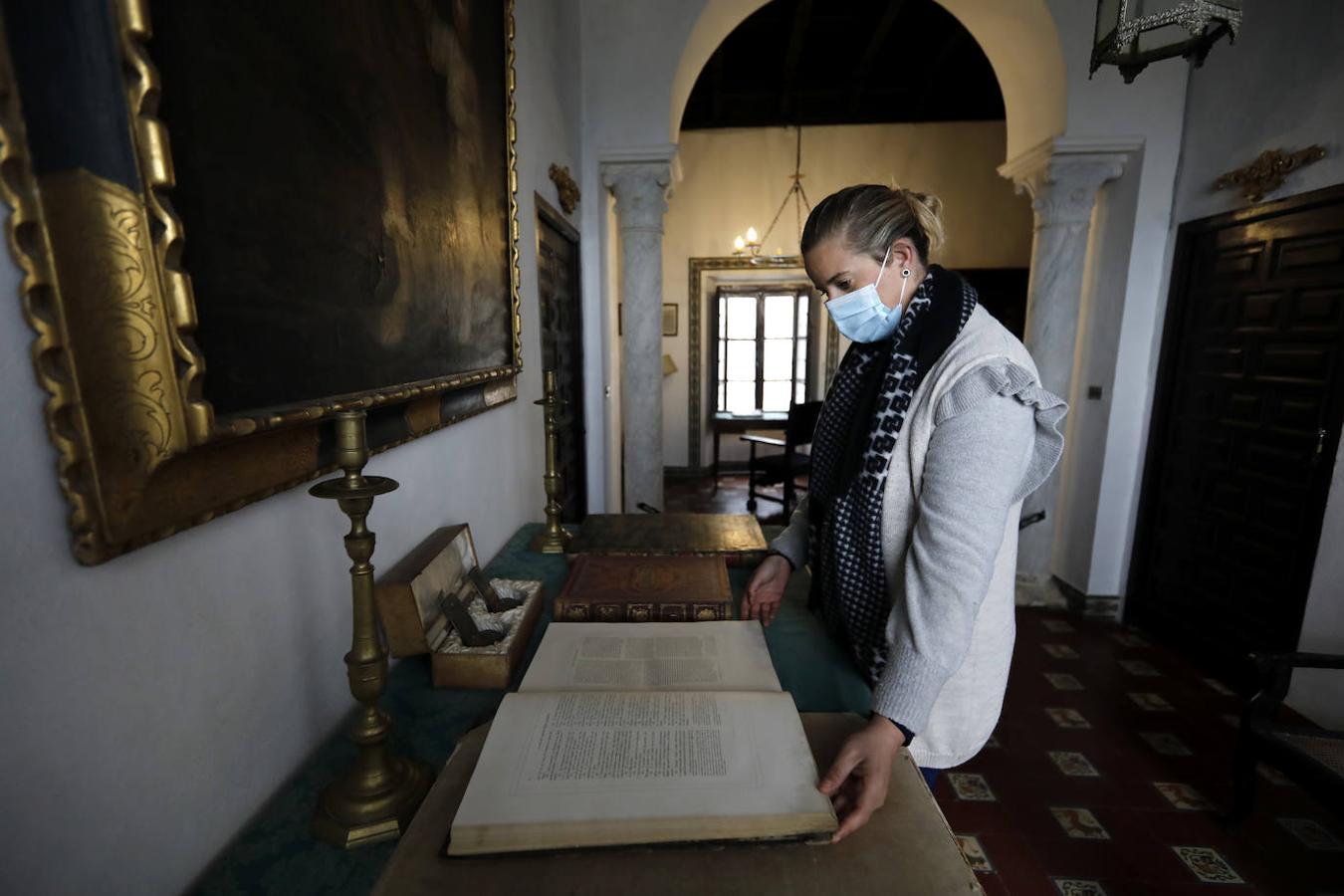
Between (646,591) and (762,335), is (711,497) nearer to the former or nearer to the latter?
(762,335)

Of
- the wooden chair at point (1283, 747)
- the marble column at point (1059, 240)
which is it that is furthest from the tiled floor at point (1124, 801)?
the marble column at point (1059, 240)

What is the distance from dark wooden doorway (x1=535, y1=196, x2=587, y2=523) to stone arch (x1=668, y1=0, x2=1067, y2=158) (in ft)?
3.60

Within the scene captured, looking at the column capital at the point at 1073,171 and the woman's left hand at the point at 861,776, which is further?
the column capital at the point at 1073,171

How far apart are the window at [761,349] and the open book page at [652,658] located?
258 inches

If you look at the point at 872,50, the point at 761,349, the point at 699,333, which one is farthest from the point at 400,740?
the point at 761,349

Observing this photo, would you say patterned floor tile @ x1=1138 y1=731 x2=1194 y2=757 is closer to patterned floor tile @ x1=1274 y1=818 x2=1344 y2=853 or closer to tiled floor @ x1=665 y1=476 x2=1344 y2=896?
tiled floor @ x1=665 y1=476 x2=1344 y2=896

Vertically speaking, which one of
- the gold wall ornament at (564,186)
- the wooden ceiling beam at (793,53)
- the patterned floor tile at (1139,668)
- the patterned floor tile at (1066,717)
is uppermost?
the wooden ceiling beam at (793,53)

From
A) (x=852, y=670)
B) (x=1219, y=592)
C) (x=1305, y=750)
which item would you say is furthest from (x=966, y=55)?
(x=852, y=670)

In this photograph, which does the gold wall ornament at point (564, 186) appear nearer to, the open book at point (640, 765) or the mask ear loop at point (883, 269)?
the mask ear loop at point (883, 269)

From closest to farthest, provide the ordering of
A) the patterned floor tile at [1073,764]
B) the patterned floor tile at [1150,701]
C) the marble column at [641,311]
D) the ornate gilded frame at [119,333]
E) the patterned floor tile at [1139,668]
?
the ornate gilded frame at [119,333], the patterned floor tile at [1073,764], the patterned floor tile at [1150,701], the patterned floor tile at [1139,668], the marble column at [641,311]

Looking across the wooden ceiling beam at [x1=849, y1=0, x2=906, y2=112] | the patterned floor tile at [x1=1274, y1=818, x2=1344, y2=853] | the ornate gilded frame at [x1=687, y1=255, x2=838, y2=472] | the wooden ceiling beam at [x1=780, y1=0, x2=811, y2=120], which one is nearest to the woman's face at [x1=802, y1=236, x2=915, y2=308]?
the patterned floor tile at [x1=1274, y1=818, x2=1344, y2=853]

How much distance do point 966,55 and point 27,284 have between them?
750 centimetres

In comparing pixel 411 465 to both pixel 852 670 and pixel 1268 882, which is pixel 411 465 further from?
pixel 1268 882

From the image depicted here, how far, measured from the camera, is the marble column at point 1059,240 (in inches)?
139
